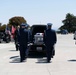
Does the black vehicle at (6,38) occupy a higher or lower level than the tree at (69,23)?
lower

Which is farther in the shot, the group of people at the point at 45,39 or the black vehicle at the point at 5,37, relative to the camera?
the black vehicle at the point at 5,37

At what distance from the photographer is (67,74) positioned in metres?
12.4

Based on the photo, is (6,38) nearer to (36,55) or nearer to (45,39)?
(36,55)

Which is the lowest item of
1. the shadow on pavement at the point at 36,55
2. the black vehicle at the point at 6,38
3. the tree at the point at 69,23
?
the shadow on pavement at the point at 36,55

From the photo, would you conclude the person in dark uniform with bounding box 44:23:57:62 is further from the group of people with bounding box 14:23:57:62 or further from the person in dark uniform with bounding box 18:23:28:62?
the person in dark uniform with bounding box 18:23:28:62

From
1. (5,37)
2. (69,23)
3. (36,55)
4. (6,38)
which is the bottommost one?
(36,55)

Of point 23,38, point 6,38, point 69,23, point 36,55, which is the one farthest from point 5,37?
point 69,23

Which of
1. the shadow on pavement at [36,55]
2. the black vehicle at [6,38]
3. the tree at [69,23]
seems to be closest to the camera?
the shadow on pavement at [36,55]

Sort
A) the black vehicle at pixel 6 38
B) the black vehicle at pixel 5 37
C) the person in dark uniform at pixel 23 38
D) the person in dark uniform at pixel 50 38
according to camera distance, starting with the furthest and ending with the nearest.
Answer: the black vehicle at pixel 5 37
the black vehicle at pixel 6 38
the person in dark uniform at pixel 23 38
the person in dark uniform at pixel 50 38

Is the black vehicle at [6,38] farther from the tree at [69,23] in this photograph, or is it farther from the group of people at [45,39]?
the tree at [69,23]

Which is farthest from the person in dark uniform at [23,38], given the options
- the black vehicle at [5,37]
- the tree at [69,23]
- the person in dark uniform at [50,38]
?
the tree at [69,23]

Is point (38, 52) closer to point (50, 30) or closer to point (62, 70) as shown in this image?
point (50, 30)

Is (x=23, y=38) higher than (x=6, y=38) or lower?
higher

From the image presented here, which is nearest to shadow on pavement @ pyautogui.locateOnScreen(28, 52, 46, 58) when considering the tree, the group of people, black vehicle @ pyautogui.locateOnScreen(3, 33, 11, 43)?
the group of people
